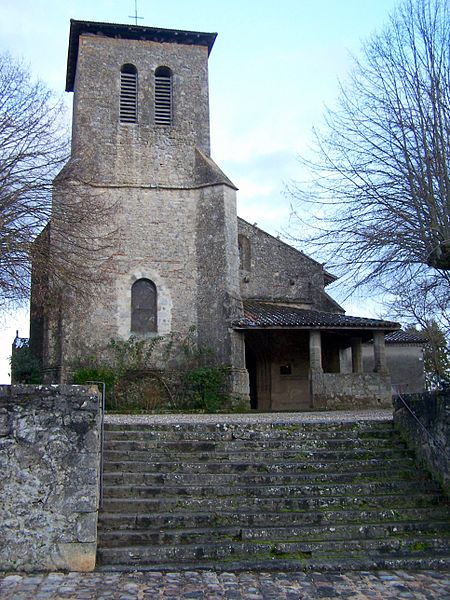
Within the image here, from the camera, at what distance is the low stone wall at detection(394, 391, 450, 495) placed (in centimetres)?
834

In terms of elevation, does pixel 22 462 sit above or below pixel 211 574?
above

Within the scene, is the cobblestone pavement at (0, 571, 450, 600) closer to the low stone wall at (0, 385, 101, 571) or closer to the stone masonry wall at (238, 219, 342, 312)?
the low stone wall at (0, 385, 101, 571)

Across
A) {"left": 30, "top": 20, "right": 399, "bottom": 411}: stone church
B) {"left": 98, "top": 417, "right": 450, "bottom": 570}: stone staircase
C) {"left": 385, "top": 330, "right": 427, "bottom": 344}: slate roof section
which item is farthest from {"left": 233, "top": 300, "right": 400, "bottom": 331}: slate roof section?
{"left": 98, "top": 417, "right": 450, "bottom": 570}: stone staircase

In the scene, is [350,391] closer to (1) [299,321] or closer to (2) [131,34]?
(1) [299,321]

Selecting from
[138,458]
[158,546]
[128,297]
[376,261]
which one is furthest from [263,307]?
[158,546]

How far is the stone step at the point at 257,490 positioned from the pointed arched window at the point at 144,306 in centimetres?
1335

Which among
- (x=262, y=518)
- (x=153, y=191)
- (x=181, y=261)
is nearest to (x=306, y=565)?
(x=262, y=518)

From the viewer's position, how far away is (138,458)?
8562mm

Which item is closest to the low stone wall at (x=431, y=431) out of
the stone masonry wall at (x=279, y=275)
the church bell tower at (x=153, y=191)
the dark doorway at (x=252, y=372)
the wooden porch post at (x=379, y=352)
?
the church bell tower at (x=153, y=191)

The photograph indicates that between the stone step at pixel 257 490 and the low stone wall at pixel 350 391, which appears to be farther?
the low stone wall at pixel 350 391

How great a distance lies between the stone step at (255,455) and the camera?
→ 28.1 feet

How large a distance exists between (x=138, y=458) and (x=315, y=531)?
99.4 inches

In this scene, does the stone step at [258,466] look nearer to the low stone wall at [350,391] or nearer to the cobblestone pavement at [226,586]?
the cobblestone pavement at [226,586]

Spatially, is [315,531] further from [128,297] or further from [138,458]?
[128,297]
